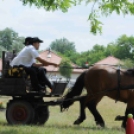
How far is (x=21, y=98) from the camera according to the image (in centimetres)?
1180

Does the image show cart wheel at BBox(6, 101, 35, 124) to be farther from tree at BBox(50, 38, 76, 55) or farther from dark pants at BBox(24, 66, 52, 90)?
tree at BBox(50, 38, 76, 55)

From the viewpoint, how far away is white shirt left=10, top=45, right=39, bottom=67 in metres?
11.3

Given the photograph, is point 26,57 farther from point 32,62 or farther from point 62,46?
point 62,46

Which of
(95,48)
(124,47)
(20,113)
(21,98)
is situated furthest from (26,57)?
(95,48)

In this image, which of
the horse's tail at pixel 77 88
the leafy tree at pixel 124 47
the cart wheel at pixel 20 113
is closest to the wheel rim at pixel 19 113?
the cart wheel at pixel 20 113

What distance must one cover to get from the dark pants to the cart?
7.1 inches

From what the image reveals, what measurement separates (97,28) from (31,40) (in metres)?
2.14

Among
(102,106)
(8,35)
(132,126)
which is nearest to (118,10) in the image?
(132,126)

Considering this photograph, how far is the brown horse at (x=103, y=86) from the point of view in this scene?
11.6m

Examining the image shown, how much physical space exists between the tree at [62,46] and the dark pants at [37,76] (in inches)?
6121

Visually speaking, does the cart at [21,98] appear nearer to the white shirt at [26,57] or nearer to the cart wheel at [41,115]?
the cart wheel at [41,115]

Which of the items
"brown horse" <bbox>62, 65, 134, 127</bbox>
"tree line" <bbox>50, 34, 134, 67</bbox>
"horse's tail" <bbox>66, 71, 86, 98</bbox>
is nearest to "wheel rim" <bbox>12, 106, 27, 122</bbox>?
"brown horse" <bbox>62, 65, 134, 127</bbox>

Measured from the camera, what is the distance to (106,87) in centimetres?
1178

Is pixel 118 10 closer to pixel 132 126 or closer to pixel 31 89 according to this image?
pixel 31 89
